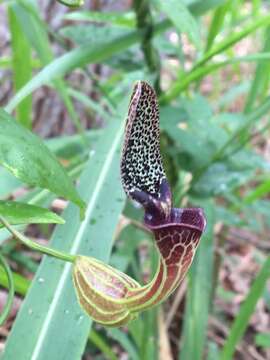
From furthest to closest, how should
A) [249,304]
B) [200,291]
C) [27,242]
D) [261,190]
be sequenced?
[200,291], [261,190], [249,304], [27,242]

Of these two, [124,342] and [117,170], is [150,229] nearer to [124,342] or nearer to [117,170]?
[117,170]

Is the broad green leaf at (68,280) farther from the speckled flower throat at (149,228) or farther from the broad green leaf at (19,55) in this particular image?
the broad green leaf at (19,55)

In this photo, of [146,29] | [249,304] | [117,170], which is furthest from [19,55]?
[249,304]

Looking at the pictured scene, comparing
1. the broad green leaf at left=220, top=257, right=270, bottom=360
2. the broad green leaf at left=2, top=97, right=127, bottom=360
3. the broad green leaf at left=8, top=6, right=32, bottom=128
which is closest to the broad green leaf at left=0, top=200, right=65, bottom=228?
the broad green leaf at left=2, top=97, right=127, bottom=360

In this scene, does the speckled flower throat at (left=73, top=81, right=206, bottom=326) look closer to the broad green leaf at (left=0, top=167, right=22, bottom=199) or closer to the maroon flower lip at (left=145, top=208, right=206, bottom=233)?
the maroon flower lip at (left=145, top=208, right=206, bottom=233)

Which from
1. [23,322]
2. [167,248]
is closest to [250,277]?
[23,322]
